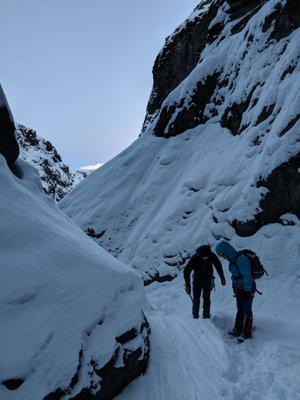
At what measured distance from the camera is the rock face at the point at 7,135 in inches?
278

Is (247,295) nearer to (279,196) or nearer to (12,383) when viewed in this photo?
(12,383)

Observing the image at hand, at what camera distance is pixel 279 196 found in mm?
10445

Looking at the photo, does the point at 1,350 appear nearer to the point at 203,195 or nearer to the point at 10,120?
the point at 10,120

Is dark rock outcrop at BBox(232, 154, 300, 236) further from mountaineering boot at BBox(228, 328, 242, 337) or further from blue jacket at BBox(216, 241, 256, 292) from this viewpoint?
mountaineering boot at BBox(228, 328, 242, 337)

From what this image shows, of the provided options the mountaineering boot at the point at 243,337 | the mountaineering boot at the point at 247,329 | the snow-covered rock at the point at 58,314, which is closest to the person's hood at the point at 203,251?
the mountaineering boot at the point at 247,329

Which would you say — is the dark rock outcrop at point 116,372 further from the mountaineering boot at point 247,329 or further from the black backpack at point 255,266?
the black backpack at point 255,266

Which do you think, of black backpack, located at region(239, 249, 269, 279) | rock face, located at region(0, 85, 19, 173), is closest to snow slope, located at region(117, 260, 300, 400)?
black backpack, located at region(239, 249, 269, 279)

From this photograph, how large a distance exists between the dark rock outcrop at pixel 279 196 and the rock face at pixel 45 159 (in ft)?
304

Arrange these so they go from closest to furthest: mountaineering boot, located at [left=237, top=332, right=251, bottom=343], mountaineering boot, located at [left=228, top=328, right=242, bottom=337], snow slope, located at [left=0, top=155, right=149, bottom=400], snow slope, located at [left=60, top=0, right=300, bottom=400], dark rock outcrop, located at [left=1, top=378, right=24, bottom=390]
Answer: dark rock outcrop, located at [left=1, top=378, right=24, bottom=390] < snow slope, located at [left=0, top=155, right=149, bottom=400] < snow slope, located at [left=60, top=0, right=300, bottom=400] < mountaineering boot, located at [left=237, top=332, right=251, bottom=343] < mountaineering boot, located at [left=228, top=328, right=242, bottom=337]

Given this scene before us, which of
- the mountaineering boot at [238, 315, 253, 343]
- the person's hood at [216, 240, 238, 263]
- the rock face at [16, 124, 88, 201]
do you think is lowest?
the mountaineering boot at [238, 315, 253, 343]

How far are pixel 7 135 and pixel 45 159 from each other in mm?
112868

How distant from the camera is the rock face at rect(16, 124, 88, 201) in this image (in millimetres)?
107312

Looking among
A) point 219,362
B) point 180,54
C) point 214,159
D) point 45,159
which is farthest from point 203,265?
point 45,159

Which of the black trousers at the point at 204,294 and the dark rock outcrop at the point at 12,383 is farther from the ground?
the black trousers at the point at 204,294
